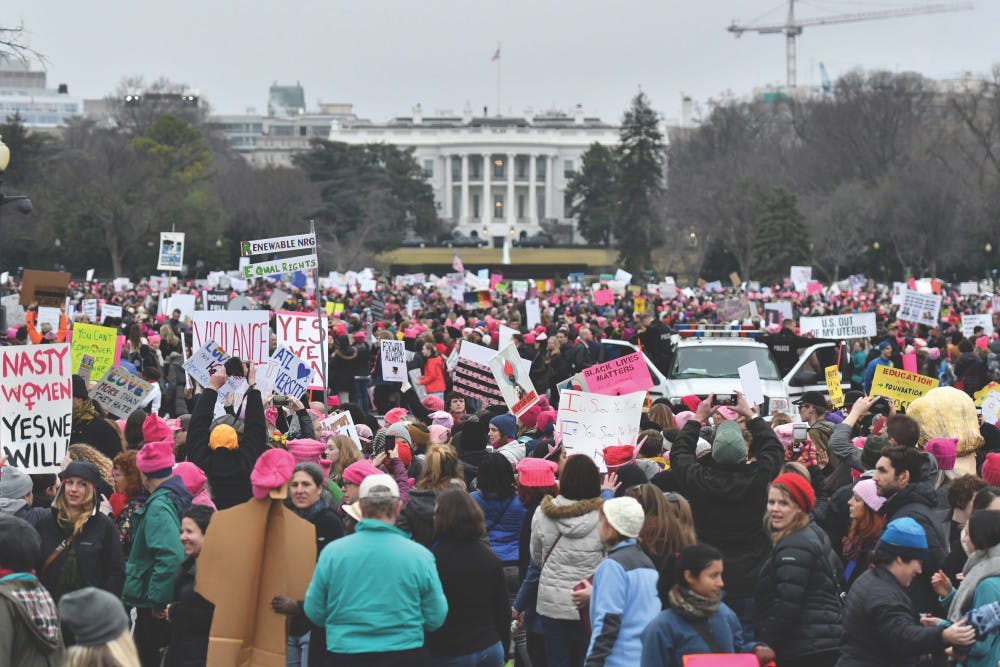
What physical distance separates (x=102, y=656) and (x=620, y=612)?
225 centimetres

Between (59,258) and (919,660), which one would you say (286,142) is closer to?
(59,258)

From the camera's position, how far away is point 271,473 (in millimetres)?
6793

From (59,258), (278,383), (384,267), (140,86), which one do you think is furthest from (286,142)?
(278,383)

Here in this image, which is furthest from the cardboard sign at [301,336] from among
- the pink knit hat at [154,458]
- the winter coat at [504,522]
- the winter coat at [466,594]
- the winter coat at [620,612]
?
the winter coat at [620,612]

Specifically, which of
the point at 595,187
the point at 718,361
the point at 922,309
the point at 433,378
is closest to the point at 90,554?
the point at 433,378

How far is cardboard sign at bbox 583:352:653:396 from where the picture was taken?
1208 cm

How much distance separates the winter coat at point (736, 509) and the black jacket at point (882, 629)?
1600mm

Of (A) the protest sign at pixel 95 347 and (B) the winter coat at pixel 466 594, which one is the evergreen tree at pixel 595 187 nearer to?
(A) the protest sign at pixel 95 347

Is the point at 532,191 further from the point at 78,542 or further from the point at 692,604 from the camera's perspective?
the point at 692,604

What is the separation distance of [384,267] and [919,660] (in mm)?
80206

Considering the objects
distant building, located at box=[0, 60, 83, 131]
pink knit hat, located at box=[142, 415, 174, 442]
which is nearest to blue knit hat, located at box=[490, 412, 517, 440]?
pink knit hat, located at box=[142, 415, 174, 442]

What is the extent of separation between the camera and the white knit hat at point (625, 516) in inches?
→ 258

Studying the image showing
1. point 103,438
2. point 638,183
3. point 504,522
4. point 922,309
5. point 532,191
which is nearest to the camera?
point 504,522

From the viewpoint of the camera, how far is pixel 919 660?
6461mm
